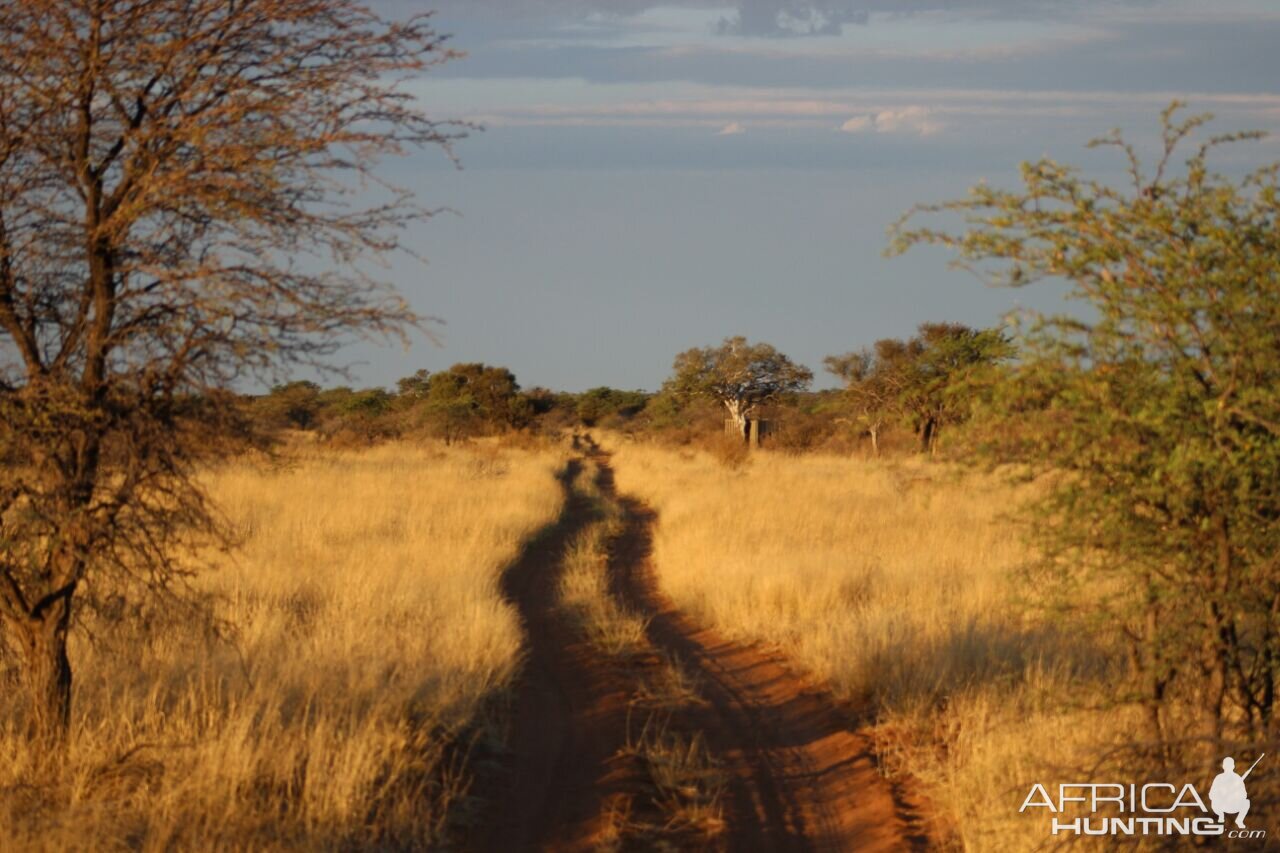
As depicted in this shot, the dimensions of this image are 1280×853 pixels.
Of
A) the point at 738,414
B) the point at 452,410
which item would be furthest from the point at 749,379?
the point at 452,410

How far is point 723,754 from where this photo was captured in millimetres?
7480

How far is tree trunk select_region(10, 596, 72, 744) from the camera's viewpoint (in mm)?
5867

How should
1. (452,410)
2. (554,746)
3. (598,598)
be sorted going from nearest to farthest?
(554,746)
(598,598)
(452,410)

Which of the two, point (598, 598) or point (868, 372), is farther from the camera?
point (868, 372)

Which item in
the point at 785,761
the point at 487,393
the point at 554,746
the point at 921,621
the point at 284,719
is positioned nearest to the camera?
the point at 284,719

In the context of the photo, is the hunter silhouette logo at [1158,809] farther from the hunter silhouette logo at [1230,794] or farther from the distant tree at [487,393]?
the distant tree at [487,393]

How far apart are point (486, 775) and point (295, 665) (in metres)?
1.64

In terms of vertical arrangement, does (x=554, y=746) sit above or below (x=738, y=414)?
below

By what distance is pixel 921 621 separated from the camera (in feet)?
33.1

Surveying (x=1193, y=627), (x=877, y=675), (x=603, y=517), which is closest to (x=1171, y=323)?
(x=1193, y=627)

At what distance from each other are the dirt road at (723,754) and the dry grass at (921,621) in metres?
0.30

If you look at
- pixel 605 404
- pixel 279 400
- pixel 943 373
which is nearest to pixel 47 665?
pixel 279 400

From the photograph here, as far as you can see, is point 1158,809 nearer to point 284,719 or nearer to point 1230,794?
point 1230,794

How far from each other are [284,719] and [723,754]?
270 centimetres
